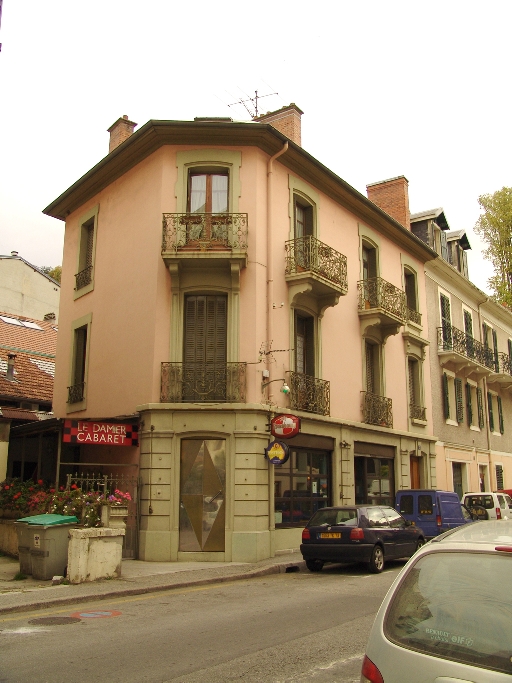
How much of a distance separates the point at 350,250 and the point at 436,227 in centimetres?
876

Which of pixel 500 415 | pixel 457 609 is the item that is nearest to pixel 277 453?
pixel 457 609

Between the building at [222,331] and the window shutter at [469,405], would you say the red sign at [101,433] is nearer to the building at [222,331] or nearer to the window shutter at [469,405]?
the building at [222,331]

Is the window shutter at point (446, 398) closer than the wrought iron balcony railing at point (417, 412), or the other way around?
the wrought iron balcony railing at point (417, 412)

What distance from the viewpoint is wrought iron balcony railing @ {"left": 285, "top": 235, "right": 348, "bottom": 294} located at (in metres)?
17.8

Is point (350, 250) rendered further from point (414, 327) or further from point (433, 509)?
point (433, 509)

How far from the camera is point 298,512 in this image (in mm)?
17547

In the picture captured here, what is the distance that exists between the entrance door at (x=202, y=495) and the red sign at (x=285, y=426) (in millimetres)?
1293

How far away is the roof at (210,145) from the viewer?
17.2m

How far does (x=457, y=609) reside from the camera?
334 cm

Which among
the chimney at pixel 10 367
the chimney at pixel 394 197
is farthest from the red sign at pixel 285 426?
the chimney at pixel 394 197

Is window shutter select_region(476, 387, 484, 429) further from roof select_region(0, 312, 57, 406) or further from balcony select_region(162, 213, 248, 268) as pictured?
roof select_region(0, 312, 57, 406)

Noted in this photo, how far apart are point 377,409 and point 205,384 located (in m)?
7.27

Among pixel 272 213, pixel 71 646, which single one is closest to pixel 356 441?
pixel 272 213

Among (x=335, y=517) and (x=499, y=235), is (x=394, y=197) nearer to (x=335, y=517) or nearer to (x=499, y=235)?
(x=499, y=235)
